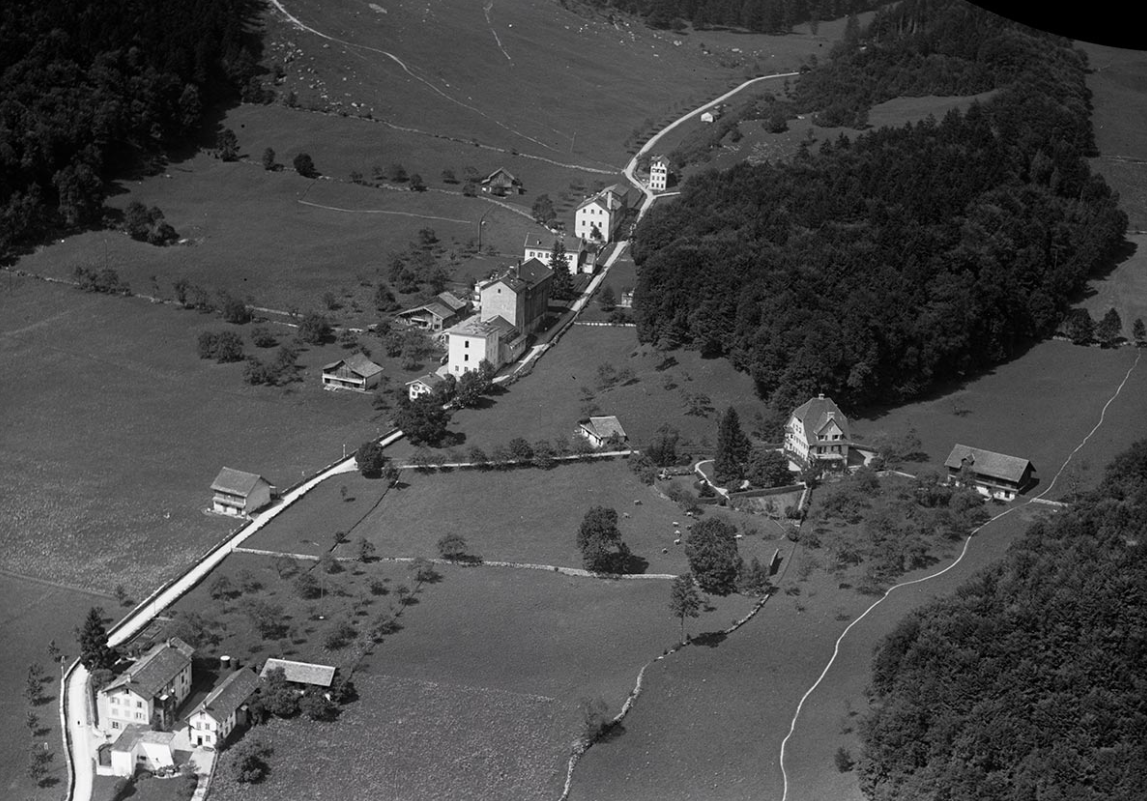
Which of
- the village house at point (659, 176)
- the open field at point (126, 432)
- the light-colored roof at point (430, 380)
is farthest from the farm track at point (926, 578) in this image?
the village house at point (659, 176)

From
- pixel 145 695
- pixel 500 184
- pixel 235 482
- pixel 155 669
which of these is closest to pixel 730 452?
pixel 235 482

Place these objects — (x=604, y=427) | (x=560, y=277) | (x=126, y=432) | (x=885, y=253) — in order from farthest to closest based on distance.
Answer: (x=560, y=277), (x=885, y=253), (x=126, y=432), (x=604, y=427)

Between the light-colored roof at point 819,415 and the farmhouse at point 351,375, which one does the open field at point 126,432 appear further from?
the light-colored roof at point 819,415

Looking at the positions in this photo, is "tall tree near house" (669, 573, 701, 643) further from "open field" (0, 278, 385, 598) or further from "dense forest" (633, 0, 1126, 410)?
"open field" (0, 278, 385, 598)

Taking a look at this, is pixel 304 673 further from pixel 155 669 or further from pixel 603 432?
pixel 603 432

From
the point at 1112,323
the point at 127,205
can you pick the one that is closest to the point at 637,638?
the point at 1112,323

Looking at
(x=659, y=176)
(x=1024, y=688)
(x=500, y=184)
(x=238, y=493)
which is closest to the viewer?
(x=1024, y=688)

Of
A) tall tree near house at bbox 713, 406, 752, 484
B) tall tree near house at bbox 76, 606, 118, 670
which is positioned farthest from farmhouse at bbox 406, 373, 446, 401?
tall tree near house at bbox 76, 606, 118, 670
